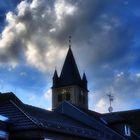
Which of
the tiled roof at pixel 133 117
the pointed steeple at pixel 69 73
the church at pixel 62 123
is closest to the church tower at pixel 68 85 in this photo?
the pointed steeple at pixel 69 73

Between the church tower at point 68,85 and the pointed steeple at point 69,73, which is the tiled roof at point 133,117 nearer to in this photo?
the church tower at point 68,85

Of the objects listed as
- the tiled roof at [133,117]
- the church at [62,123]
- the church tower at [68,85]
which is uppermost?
the church tower at [68,85]

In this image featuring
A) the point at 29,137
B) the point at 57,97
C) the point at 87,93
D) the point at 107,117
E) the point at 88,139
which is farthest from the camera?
the point at 87,93

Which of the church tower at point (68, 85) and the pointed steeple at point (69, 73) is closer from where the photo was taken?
the church tower at point (68, 85)

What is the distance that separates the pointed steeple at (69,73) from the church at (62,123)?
33002 millimetres

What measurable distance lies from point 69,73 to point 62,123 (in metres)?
57.7

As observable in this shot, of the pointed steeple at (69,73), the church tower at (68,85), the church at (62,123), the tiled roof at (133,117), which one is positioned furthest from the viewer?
the pointed steeple at (69,73)

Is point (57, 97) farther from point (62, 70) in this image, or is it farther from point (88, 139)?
point (88, 139)

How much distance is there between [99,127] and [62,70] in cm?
4821

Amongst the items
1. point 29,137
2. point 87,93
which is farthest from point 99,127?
point 87,93

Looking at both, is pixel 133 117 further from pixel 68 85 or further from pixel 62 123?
pixel 68 85

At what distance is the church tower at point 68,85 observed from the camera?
84.9 meters

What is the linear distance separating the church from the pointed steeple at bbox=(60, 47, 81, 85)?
3300 centimetres

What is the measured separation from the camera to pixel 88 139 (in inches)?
1144
